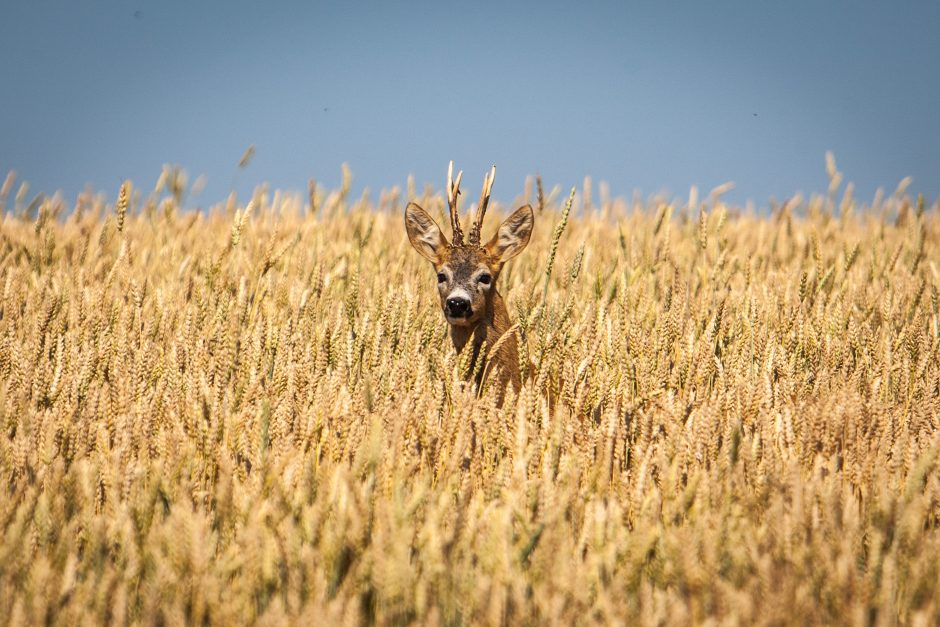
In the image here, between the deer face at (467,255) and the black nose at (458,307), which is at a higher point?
the deer face at (467,255)

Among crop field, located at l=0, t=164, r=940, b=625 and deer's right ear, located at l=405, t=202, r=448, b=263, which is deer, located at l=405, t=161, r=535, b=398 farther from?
crop field, located at l=0, t=164, r=940, b=625

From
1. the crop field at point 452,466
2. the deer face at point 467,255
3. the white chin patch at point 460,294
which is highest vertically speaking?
the deer face at point 467,255

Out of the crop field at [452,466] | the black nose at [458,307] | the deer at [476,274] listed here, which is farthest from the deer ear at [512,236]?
the black nose at [458,307]

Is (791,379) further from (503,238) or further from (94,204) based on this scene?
(94,204)

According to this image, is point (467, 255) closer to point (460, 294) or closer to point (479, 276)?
point (479, 276)

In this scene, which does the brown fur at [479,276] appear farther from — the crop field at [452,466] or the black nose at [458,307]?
the crop field at [452,466]

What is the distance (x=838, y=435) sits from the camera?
3.31 metres

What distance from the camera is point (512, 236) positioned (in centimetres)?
595

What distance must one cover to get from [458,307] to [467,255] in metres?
0.63

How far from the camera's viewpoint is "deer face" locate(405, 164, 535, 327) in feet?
17.6

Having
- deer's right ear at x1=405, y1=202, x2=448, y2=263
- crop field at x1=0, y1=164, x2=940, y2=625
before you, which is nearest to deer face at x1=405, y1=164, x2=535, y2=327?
deer's right ear at x1=405, y1=202, x2=448, y2=263

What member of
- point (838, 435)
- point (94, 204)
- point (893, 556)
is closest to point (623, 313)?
point (838, 435)

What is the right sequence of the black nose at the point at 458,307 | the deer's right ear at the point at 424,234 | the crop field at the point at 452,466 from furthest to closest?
the deer's right ear at the point at 424,234
the black nose at the point at 458,307
the crop field at the point at 452,466

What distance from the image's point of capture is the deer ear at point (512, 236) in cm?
584
